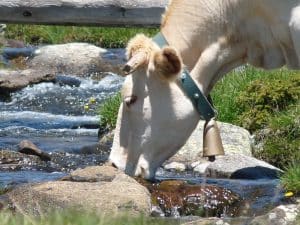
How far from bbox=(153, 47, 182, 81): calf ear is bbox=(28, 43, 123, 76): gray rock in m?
11.0

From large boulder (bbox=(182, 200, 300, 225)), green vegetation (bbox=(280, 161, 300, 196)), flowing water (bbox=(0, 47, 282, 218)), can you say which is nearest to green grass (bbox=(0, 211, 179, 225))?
large boulder (bbox=(182, 200, 300, 225))

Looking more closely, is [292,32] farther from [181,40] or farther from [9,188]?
[9,188]

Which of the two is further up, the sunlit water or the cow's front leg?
the cow's front leg

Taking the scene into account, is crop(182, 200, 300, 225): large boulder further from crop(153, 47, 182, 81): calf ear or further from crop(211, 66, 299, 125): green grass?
crop(211, 66, 299, 125): green grass

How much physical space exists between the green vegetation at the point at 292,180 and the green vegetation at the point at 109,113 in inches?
167

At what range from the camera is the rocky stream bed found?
8.12 metres

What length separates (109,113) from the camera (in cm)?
1340

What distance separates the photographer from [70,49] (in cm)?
1936

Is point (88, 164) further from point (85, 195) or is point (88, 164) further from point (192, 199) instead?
point (85, 195)

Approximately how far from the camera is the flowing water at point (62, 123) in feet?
32.3

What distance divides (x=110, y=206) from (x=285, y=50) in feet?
5.39

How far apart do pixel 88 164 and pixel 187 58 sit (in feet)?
13.3

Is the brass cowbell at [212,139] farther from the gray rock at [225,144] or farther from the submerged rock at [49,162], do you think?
the submerged rock at [49,162]

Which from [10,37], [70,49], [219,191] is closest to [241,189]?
[219,191]
